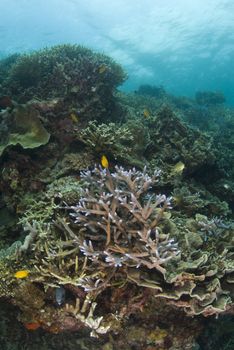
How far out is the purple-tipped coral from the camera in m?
3.49

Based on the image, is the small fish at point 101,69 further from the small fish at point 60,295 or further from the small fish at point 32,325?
the small fish at point 32,325

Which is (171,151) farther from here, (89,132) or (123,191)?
(123,191)

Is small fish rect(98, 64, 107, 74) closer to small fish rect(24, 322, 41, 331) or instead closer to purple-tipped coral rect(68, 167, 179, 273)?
purple-tipped coral rect(68, 167, 179, 273)

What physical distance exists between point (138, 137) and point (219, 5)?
26.5m

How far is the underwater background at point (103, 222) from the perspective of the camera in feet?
12.0

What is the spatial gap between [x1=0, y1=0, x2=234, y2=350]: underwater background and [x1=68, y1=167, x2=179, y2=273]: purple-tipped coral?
0.02 metres

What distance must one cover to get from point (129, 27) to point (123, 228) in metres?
31.1

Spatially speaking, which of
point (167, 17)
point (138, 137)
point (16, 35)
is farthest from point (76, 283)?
point (167, 17)

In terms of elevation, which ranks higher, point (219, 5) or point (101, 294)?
point (219, 5)

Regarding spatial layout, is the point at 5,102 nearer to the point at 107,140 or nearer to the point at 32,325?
the point at 107,140

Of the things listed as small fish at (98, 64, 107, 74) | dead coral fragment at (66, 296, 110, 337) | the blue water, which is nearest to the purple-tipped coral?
dead coral fragment at (66, 296, 110, 337)

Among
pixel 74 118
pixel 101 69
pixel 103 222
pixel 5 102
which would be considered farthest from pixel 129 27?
pixel 103 222

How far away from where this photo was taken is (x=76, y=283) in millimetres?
3570

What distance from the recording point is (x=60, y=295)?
149 inches
